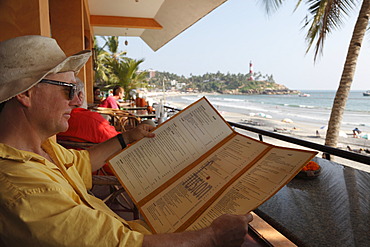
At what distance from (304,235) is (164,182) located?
19.1 inches

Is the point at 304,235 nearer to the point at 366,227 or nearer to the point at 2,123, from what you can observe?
the point at 366,227

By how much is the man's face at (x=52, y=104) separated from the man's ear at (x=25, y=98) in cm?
1

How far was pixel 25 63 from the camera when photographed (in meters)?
0.85

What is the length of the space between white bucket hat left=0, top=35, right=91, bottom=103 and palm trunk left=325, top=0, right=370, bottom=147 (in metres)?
6.17

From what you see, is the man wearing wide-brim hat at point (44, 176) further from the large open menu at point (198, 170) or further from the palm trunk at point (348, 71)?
the palm trunk at point (348, 71)

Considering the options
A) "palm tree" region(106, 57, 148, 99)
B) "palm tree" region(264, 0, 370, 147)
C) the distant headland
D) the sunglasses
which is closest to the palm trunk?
"palm tree" region(264, 0, 370, 147)

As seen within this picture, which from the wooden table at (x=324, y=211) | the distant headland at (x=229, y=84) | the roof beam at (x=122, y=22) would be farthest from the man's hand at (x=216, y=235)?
the distant headland at (x=229, y=84)

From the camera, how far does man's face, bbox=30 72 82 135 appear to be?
90cm

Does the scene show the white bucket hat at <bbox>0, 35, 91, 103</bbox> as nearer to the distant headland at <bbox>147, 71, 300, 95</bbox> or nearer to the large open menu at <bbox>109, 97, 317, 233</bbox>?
the large open menu at <bbox>109, 97, 317, 233</bbox>

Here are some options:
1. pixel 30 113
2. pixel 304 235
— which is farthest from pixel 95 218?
pixel 304 235

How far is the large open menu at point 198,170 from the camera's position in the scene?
89 cm

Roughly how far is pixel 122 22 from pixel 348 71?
6.11m

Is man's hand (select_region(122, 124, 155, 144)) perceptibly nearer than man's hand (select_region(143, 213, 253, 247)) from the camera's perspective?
No

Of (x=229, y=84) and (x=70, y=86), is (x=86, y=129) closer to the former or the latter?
(x=70, y=86)
